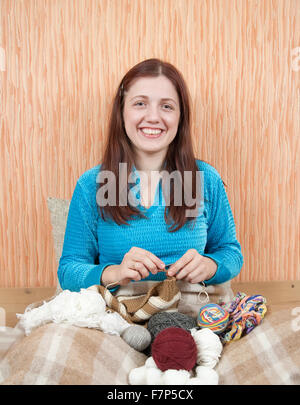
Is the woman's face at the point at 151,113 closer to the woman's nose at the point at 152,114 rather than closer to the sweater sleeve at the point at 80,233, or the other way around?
the woman's nose at the point at 152,114

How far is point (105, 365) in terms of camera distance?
69 cm

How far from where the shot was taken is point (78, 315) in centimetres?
75

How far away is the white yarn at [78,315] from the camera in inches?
29.5

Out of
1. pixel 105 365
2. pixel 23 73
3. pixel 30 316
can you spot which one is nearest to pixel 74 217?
pixel 30 316

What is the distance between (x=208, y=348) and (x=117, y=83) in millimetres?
917

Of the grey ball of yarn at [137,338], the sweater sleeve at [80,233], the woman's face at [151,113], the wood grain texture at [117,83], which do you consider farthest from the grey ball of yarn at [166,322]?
the wood grain texture at [117,83]

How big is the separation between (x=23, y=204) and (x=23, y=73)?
0.43 m

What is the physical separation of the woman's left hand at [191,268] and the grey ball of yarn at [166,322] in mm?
97

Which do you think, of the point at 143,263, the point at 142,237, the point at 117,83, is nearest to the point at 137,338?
the point at 143,263

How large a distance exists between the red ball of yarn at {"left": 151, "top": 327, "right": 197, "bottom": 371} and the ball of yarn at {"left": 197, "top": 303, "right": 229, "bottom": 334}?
0.09m

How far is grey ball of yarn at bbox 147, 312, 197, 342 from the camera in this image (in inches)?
31.7

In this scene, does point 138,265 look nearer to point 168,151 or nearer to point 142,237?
point 142,237
